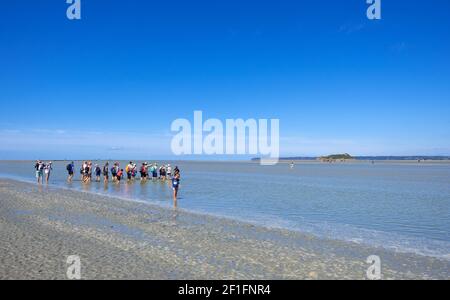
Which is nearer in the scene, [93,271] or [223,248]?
[93,271]

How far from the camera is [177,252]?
1039 centimetres

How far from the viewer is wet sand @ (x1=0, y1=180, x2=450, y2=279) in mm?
8648

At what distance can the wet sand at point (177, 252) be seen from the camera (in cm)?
865

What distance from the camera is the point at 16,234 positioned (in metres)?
12.1

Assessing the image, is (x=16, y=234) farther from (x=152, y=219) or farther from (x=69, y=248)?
(x=152, y=219)
